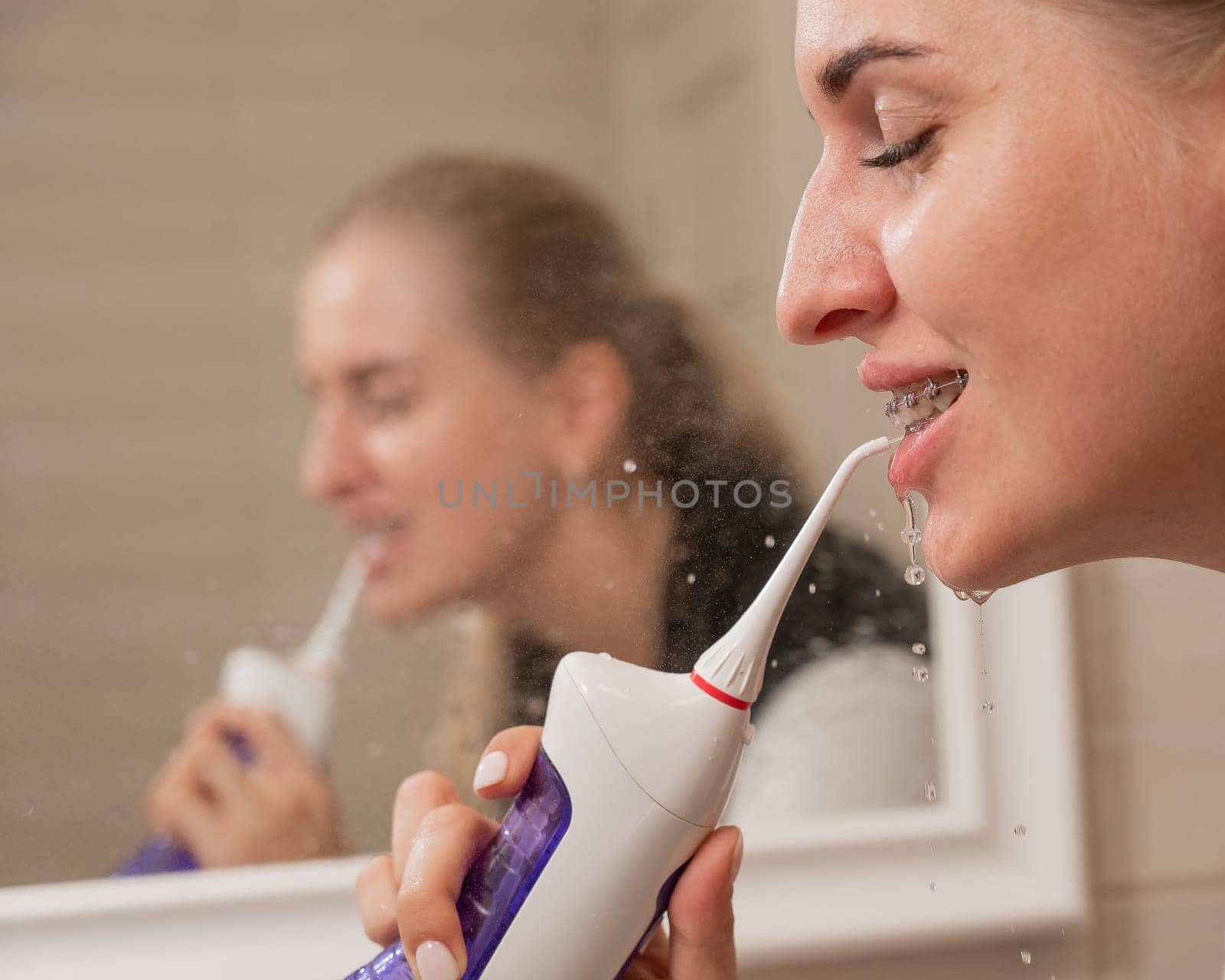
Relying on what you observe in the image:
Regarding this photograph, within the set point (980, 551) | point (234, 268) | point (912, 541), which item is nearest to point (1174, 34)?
point (980, 551)

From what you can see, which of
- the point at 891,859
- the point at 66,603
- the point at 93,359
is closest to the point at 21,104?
the point at 93,359

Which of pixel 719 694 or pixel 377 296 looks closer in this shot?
pixel 719 694

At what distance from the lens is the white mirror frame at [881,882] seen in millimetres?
602

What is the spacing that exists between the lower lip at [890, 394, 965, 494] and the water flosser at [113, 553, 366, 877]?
0.34 m

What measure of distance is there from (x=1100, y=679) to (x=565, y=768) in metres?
0.47

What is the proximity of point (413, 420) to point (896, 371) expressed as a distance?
309 mm

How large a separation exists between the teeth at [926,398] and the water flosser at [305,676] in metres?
0.34

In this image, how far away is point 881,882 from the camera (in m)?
0.68

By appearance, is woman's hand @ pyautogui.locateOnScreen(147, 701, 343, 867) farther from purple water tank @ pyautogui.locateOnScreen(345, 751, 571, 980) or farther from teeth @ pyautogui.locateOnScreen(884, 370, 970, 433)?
teeth @ pyautogui.locateOnScreen(884, 370, 970, 433)

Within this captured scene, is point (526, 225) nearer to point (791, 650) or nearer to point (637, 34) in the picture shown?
point (637, 34)

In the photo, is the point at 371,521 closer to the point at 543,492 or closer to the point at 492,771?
the point at 543,492

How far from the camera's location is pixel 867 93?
0.44 m

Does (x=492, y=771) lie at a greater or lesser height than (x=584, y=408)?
lesser

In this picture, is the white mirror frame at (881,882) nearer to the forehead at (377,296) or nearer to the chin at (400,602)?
the chin at (400,602)
